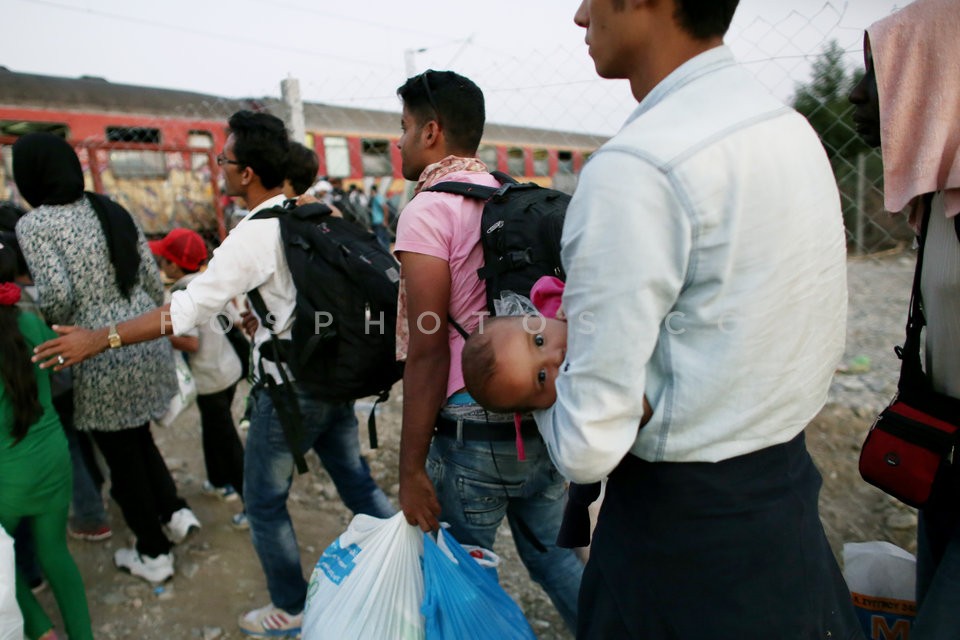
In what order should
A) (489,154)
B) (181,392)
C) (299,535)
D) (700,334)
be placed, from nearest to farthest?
(700,334), (181,392), (299,535), (489,154)

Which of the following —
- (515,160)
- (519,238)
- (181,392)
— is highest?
(519,238)

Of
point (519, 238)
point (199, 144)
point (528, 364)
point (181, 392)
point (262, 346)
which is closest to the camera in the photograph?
point (528, 364)

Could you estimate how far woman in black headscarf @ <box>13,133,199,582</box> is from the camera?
93.4 inches

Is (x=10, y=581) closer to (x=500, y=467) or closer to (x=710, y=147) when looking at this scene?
(x=500, y=467)

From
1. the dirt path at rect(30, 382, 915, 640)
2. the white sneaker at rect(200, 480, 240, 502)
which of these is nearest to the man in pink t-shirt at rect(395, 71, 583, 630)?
the dirt path at rect(30, 382, 915, 640)

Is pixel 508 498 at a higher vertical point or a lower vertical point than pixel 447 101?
lower

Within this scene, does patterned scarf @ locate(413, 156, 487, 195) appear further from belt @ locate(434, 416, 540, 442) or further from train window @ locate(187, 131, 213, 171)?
train window @ locate(187, 131, 213, 171)

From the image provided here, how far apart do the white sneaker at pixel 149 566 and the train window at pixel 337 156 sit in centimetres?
1013

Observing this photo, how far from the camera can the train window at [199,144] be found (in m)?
10.3

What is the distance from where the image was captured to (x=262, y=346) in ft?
7.39

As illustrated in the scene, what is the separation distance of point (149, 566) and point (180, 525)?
27 cm

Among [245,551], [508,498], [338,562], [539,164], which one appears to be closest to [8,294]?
[338,562]

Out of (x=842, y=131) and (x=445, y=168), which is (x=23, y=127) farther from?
(x=842, y=131)

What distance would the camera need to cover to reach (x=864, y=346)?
484 cm
